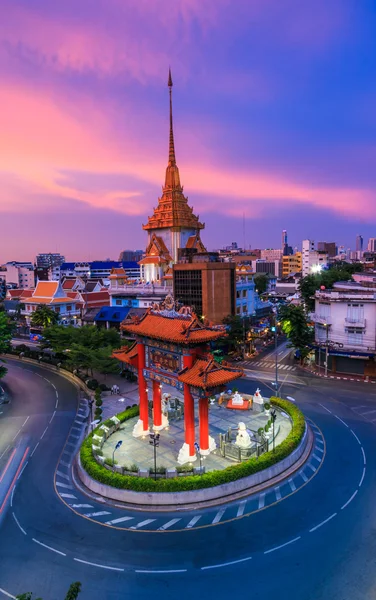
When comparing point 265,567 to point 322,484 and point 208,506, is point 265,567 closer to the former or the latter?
point 208,506

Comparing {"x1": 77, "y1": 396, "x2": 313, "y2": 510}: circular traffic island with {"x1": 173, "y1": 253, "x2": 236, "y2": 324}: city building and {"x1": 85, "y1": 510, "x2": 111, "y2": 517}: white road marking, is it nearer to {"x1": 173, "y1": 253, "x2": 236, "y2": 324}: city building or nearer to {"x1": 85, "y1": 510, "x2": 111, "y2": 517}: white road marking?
{"x1": 85, "y1": 510, "x2": 111, "y2": 517}: white road marking

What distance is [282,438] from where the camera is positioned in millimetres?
30422

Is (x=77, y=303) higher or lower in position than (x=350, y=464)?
higher

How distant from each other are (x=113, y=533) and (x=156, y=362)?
39.5 ft

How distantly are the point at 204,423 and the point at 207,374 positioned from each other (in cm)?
450

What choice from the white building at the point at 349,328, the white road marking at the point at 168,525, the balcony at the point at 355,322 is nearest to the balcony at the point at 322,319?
the white building at the point at 349,328

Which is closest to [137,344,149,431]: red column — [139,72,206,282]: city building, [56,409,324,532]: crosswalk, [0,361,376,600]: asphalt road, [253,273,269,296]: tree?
[0,361,376,600]: asphalt road

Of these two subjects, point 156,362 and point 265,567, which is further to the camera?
point 156,362

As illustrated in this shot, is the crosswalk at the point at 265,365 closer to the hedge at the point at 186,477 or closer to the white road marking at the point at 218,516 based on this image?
the hedge at the point at 186,477

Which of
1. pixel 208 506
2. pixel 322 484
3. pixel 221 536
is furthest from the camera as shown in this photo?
pixel 322 484

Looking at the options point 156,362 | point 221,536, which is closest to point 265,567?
point 221,536

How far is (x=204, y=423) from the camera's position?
26922 millimetres

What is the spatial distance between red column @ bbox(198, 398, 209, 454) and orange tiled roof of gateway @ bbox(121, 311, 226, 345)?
181 inches

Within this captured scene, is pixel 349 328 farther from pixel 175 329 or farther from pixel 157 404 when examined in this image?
pixel 175 329
